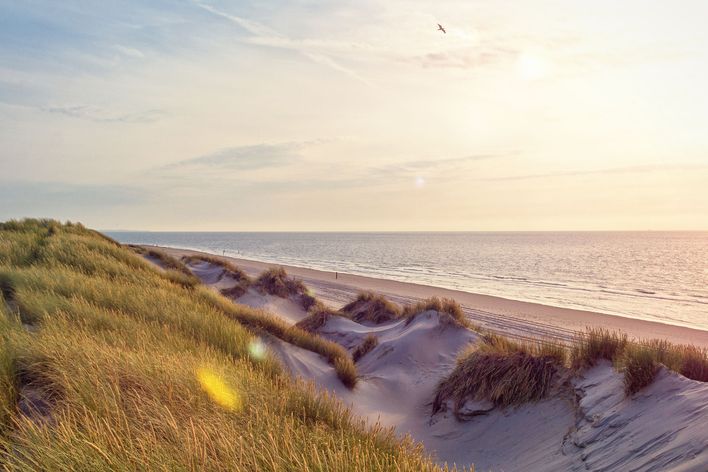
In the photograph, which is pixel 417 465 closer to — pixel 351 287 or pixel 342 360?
pixel 342 360

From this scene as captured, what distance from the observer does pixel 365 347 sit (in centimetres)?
1255

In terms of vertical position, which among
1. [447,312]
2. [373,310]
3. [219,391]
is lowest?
[373,310]

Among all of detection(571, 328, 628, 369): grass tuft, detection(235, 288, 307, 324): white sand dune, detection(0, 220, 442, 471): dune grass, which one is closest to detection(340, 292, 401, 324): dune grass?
detection(235, 288, 307, 324): white sand dune

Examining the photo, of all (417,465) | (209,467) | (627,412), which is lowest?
(627,412)

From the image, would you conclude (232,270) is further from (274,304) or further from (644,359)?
(644,359)

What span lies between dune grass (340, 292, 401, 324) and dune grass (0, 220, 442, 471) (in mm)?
10326

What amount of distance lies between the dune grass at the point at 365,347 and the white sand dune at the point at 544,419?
2.65 feet

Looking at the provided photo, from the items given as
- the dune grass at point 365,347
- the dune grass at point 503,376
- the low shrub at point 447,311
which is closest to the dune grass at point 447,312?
the low shrub at point 447,311

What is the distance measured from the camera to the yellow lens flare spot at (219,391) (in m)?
3.72

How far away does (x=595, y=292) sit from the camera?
34750 millimetres

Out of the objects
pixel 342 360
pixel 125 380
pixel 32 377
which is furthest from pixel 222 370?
pixel 342 360

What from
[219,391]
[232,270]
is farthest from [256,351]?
[232,270]

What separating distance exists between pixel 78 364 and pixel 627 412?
538 cm

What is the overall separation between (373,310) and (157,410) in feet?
48.1
